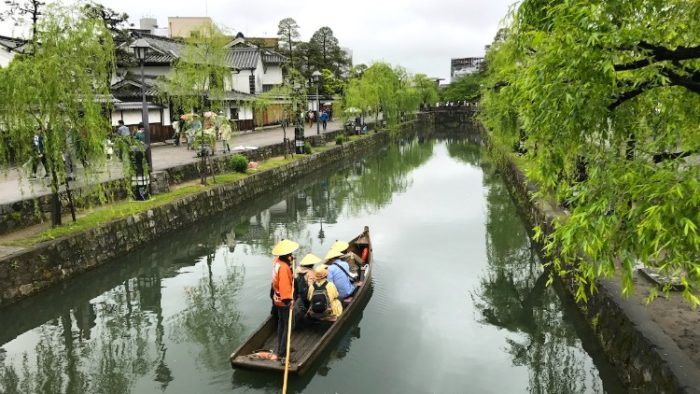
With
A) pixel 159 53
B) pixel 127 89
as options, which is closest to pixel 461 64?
pixel 159 53

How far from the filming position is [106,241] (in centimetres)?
1323

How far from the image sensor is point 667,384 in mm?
5938

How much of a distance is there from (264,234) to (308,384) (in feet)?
33.1

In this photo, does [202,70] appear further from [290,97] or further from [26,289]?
[26,289]

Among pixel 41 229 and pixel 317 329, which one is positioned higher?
pixel 41 229

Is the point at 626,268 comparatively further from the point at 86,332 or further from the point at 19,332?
the point at 19,332

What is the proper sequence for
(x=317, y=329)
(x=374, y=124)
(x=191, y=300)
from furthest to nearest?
1. (x=374, y=124)
2. (x=191, y=300)
3. (x=317, y=329)

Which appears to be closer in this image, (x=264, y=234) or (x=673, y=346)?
(x=673, y=346)

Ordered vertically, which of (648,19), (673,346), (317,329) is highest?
(648,19)

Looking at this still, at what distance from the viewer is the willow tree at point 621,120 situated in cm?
409

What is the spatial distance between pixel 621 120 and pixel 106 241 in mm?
12132

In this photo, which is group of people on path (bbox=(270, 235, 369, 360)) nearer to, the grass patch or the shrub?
the grass patch

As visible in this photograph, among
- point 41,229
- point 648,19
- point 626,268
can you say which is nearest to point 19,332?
point 41,229

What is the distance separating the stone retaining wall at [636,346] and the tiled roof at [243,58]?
3913 cm
